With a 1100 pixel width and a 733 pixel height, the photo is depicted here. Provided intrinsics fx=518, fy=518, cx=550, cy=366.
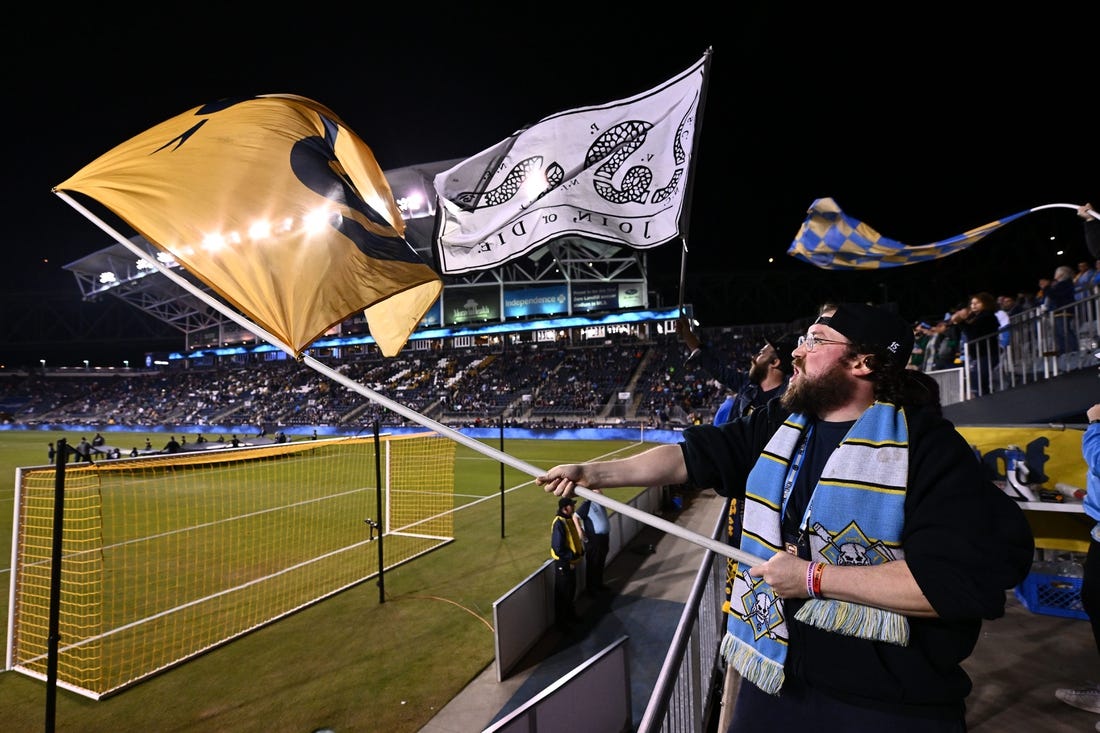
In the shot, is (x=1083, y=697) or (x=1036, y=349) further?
(x=1036, y=349)

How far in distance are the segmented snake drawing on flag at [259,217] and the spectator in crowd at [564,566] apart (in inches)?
124

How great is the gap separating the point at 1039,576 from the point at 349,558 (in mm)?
9298

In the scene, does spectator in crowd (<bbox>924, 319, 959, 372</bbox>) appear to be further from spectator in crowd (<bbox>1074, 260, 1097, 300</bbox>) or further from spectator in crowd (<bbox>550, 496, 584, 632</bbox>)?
spectator in crowd (<bbox>550, 496, 584, 632</bbox>)

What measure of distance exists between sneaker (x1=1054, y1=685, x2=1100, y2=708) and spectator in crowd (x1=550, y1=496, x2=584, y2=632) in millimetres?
4192

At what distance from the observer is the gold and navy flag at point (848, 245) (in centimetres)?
675

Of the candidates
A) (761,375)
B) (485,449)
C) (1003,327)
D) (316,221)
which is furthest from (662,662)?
(1003,327)

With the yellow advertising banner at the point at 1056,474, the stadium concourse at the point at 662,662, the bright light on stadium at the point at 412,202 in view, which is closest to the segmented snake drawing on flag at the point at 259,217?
the stadium concourse at the point at 662,662

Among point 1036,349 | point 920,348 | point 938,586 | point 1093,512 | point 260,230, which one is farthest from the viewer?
point 920,348

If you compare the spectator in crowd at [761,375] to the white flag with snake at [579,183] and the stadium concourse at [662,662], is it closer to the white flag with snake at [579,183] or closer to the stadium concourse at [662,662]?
the white flag with snake at [579,183]

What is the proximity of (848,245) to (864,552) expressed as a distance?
6.91 metres

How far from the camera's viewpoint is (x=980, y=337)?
871 centimetres

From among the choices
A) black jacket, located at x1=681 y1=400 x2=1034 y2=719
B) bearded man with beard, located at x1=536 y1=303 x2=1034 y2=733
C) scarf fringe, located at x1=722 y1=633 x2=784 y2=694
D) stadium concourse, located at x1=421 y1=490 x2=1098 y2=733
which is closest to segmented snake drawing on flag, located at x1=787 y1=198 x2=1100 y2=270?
stadium concourse, located at x1=421 y1=490 x2=1098 y2=733

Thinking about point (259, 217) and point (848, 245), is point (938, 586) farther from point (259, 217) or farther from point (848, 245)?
point (848, 245)

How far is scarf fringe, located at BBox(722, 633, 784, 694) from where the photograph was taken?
1.62m
